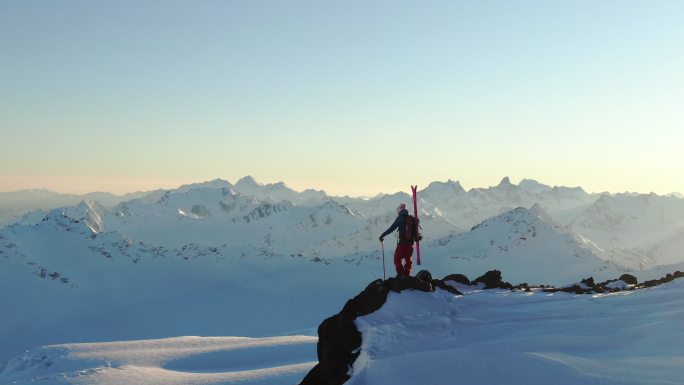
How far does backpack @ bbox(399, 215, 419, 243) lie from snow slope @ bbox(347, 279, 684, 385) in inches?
88.2

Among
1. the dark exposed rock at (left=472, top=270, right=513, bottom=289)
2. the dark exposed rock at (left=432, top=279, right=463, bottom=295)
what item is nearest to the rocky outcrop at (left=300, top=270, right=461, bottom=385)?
the dark exposed rock at (left=432, top=279, right=463, bottom=295)

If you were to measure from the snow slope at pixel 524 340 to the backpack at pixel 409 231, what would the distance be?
2.24 metres

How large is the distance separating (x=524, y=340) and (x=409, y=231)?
611 centimetres

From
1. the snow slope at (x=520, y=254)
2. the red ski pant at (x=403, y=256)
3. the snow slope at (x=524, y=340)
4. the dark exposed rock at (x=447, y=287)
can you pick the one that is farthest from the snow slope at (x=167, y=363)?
the snow slope at (x=520, y=254)

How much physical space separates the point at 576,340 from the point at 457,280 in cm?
710

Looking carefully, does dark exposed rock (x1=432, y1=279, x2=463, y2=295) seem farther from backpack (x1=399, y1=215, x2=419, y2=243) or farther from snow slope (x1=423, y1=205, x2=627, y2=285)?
snow slope (x1=423, y1=205, x2=627, y2=285)

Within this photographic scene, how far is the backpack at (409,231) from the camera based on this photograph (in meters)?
15.2

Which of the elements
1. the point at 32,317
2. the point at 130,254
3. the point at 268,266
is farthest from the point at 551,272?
the point at 32,317

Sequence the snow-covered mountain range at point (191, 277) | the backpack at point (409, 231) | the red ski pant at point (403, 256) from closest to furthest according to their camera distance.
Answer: the backpack at point (409, 231) < the red ski pant at point (403, 256) < the snow-covered mountain range at point (191, 277)

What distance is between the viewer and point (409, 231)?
1527 cm

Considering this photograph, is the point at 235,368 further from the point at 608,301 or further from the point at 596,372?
the point at 596,372

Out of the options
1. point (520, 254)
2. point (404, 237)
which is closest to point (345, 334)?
point (404, 237)

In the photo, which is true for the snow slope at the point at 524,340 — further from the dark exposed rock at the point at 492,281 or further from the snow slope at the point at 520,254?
the snow slope at the point at 520,254

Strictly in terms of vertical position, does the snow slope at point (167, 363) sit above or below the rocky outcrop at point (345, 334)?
below
